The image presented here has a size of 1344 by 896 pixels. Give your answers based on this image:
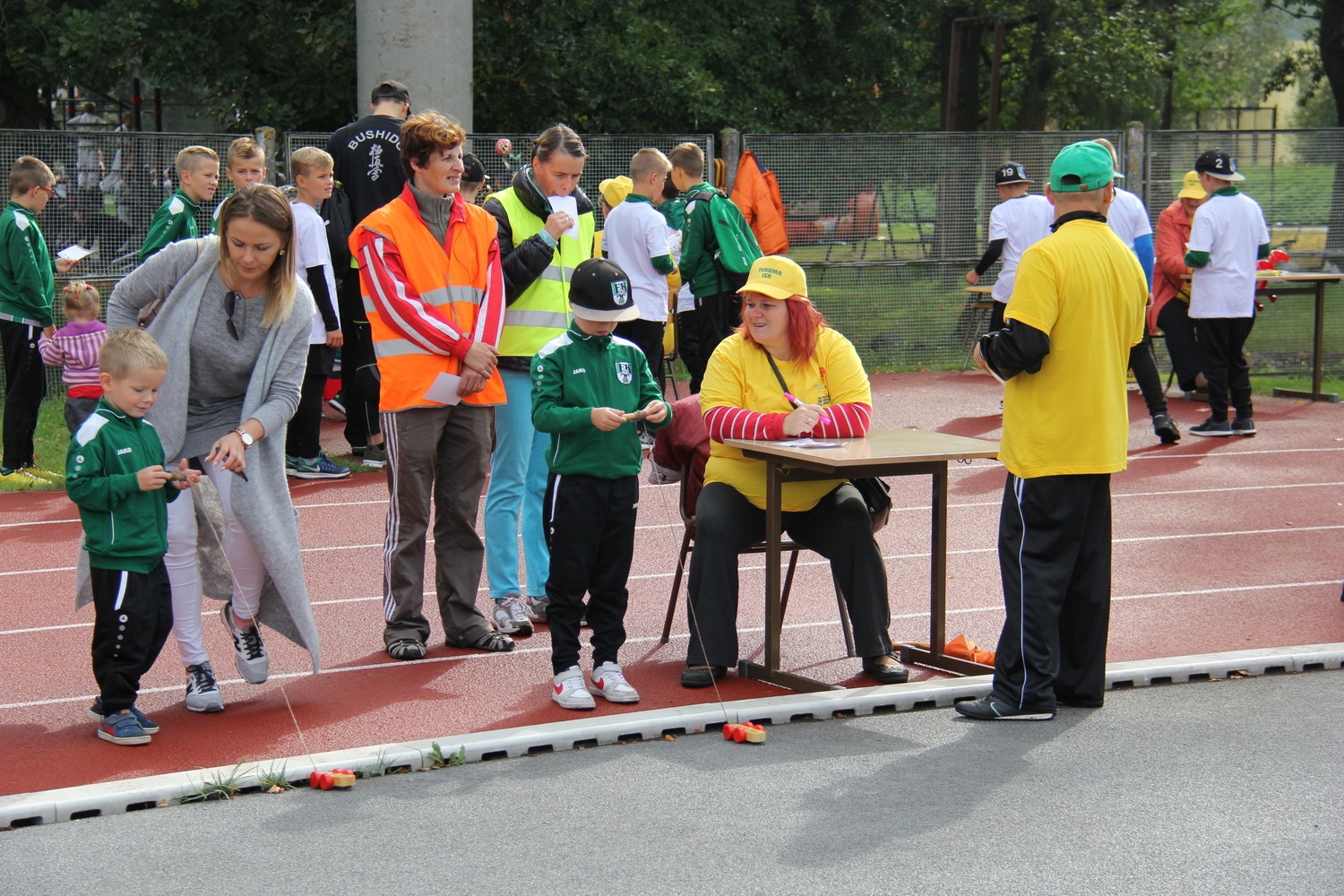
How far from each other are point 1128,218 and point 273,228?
27.1 ft

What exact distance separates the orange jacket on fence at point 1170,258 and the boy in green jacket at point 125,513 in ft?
31.4

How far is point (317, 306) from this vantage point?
10.0 metres

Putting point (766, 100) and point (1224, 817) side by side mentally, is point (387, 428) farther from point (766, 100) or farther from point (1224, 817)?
point (766, 100)

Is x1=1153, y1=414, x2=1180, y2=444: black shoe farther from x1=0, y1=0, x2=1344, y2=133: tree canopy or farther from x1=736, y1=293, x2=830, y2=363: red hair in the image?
x1=0, y1=0, x2=1344, y2=133: tree canopy

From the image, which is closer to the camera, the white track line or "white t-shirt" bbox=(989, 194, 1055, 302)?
the white track line

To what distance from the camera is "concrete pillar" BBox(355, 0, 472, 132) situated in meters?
15.9

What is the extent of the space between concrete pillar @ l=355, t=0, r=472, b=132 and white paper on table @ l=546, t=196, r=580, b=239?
9472 mm

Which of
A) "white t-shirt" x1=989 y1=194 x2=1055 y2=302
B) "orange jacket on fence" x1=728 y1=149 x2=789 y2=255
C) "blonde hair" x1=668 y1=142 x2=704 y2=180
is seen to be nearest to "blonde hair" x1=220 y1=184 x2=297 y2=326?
"blonde hair" x1=668 y1=142 x2=704 y2=180

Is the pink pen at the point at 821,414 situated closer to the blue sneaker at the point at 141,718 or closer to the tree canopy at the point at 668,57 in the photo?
the blue sneaker at the point at 141,718

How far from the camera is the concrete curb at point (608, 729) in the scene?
182 inches

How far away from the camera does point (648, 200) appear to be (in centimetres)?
1047

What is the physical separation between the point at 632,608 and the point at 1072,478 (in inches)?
96.8

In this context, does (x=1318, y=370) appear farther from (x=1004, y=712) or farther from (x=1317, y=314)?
(x=1004, y=712)

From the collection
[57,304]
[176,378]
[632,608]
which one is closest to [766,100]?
[57,304]
